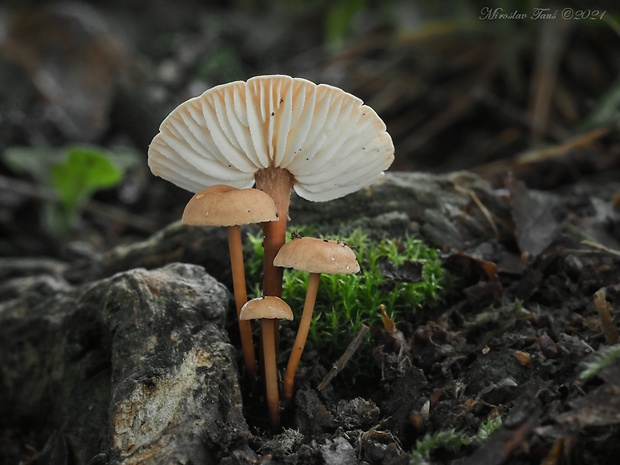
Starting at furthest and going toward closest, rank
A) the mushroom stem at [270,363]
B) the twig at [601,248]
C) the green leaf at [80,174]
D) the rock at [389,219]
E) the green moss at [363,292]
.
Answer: the green leaf at [80,174] < the rock at [389,219] < the twig at [601,248] < the green moss at [363,292] < the mushroom stem at [270,363]

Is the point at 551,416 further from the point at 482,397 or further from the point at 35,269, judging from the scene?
the point at 35,269

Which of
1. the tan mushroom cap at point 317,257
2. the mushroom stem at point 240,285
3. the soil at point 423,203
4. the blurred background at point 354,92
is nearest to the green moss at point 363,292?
the soil at point 423,203

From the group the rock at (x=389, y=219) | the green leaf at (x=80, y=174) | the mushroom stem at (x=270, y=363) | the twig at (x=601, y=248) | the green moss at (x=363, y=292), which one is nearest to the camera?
the mushroom stem at (x=270, y=363)

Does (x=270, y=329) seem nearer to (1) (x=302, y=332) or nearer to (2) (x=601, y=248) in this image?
(1) (x=302, y=332)

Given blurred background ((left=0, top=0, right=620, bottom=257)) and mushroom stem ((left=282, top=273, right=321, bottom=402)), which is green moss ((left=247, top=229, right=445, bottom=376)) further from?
blurred background ((left=0, top=0, right=620, bottom=257))

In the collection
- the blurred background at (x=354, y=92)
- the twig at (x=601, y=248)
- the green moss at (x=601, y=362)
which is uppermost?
the blurred background at (x=354, y=92)

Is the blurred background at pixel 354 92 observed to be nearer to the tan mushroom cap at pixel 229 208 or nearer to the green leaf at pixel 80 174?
the green leaf at pixel 80 174
